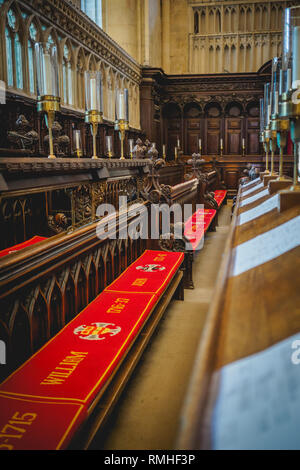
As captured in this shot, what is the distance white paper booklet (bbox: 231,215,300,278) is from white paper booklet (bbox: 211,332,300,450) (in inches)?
17.9

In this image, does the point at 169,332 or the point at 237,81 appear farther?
the point at 237,81

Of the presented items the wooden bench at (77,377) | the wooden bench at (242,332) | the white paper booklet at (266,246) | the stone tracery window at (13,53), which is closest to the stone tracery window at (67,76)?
the stone tracery window at (13,53)

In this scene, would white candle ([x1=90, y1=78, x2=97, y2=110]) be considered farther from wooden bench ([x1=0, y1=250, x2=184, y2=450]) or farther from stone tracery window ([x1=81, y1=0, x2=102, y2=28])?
stone tracery window ([x1=81, y1=0, x2=102, y2=28])

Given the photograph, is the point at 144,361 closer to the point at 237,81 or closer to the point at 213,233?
the point at 213,233

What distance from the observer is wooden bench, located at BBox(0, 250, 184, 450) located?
3.92 ft

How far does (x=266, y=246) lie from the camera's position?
1354 mm

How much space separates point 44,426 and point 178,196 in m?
3.74

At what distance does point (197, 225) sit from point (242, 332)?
4608 mm

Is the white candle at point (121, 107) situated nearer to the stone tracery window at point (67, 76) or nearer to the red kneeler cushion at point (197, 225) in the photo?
the red kneeler cushion at point (197, 225)

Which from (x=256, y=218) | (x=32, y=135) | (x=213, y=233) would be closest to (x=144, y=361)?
(x=256, y=218)

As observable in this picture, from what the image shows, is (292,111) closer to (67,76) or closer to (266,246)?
(266,246)

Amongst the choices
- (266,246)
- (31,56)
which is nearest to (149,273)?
(266,246)

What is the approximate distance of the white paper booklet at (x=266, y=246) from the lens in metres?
1.20

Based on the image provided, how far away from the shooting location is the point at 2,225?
2.87 m
